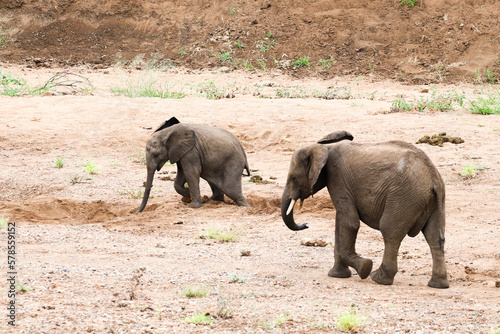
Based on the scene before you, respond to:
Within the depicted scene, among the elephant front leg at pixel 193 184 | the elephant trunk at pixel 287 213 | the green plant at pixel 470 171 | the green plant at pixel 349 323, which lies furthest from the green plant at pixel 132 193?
the green plant at pixel 349 323

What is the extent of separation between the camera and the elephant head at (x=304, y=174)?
20.4 ft

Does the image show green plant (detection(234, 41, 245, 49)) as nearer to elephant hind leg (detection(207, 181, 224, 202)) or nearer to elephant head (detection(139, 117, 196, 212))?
elephant hind leg (detection(207, 181, 224, 202))

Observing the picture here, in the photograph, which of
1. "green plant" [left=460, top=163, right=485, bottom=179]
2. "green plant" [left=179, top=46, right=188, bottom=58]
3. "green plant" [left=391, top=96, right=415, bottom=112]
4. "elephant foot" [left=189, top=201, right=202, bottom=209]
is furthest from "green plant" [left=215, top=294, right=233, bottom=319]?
"green plant" [left=179, top=46, right=188, bottom=58]

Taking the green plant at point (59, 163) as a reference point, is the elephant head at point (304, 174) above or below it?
above

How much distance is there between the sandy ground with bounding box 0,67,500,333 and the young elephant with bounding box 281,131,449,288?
0.79 ft

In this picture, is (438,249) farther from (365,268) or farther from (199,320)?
(199,320)

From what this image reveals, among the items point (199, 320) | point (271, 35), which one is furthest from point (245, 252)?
point (271, 35)

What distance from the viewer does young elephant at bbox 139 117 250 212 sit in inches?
385

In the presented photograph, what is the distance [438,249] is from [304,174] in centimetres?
136

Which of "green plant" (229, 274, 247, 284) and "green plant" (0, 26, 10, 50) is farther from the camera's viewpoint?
"green plant" (0, 26, 10, 50)

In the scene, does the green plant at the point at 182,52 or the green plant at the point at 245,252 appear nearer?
the green plant at the point at 245,252

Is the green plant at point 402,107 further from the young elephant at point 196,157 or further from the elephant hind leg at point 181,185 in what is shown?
the elephant hind leg at point 181,185

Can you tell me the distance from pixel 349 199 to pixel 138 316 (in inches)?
90.9

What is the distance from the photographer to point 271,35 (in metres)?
24.9
